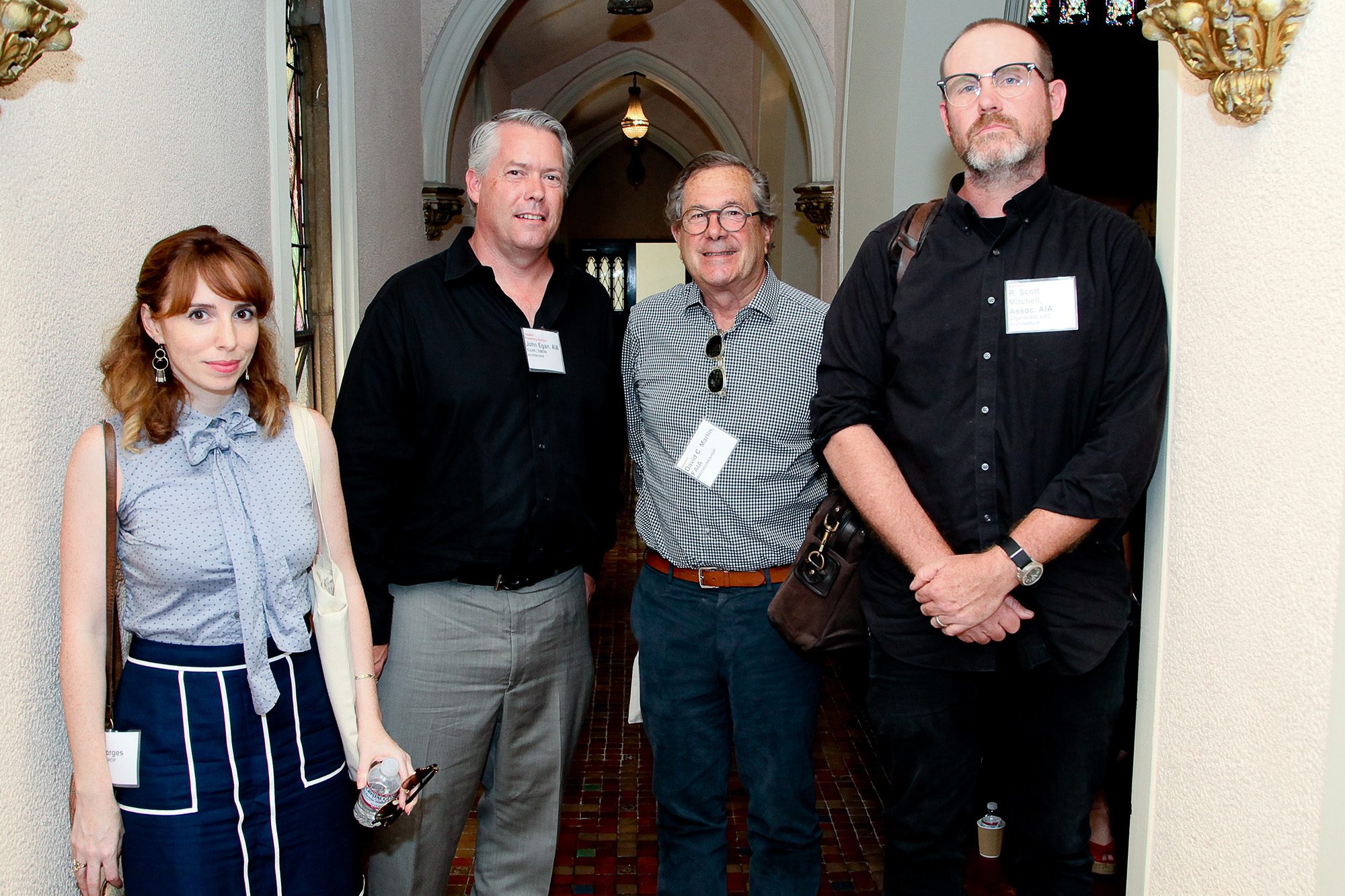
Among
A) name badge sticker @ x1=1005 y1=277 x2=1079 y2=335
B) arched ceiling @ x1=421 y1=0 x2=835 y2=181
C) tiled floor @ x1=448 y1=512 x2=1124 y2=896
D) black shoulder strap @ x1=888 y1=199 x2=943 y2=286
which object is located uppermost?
arched ceiling @ x1=421 y1=0 x2=835 y2=181

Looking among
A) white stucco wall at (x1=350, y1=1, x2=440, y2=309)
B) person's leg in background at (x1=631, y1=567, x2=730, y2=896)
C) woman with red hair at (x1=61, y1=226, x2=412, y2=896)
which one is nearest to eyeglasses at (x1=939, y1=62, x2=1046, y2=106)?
person's leg in background at (x1=631, y1=567, x2=730, y2=896)

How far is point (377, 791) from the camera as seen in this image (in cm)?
173

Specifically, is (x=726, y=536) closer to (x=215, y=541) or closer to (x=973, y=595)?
(x=973, y=595)

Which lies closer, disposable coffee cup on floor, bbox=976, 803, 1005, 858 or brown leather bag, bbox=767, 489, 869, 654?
brown leather bag, bbox=767, 489, 869, 654

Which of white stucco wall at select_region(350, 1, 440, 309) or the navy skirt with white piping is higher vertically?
white stucco wall at select_region(350, 1, 440, 309)

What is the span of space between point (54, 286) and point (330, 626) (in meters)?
0.68

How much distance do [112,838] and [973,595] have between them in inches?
53.5

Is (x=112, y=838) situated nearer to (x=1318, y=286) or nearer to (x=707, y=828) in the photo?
(x=707, y=828)

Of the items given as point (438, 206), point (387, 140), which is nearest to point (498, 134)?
point (387, 140)

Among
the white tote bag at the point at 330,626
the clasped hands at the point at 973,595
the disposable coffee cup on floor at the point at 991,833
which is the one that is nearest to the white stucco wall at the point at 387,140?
the white tote bag at the point at 330,626

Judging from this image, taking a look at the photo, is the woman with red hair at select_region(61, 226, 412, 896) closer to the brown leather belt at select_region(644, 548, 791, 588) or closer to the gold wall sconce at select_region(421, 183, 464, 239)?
the brown leather belt at select_region(644, 548, 791, 588)

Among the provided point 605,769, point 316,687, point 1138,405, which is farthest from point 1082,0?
point 316,687

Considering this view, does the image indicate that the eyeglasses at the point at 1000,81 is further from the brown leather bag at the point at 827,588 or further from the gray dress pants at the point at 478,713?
the gray dress pants at the point at 478,713

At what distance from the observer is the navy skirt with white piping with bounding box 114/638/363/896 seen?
1.57m
